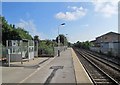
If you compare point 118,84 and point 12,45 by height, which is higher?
point 12,45

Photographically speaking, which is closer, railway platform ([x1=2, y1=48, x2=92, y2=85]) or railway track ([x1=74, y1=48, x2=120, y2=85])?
railway platform ([x1=2, y1=48, x2=92, y2=85])

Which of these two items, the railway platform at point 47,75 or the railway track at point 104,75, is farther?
the railway track at point 104,75

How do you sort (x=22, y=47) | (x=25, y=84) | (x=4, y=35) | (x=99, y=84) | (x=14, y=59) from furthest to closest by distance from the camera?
(x=4, y=35)
(x=22, y=47)
(x=14, y=59)
(x=99, y=84)
(x=25, y=84)

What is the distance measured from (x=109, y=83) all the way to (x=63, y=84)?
10.6ft

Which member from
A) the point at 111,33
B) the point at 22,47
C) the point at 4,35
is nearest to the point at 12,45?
the point at 22,47

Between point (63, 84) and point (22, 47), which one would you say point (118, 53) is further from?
point (63, 84)

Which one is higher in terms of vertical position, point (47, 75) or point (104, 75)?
point (47, 75)

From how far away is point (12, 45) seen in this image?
2966 centimetres

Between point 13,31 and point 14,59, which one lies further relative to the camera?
point 13,31

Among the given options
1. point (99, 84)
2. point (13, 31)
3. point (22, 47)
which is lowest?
point (99, 84)

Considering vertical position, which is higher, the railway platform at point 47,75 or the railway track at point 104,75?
the railway platform at point 47,75

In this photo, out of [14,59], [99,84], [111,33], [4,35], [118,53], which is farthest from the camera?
[111,33]

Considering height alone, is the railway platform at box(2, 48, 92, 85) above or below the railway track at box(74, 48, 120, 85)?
above

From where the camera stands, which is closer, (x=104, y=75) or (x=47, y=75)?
(x=47, y=75)
